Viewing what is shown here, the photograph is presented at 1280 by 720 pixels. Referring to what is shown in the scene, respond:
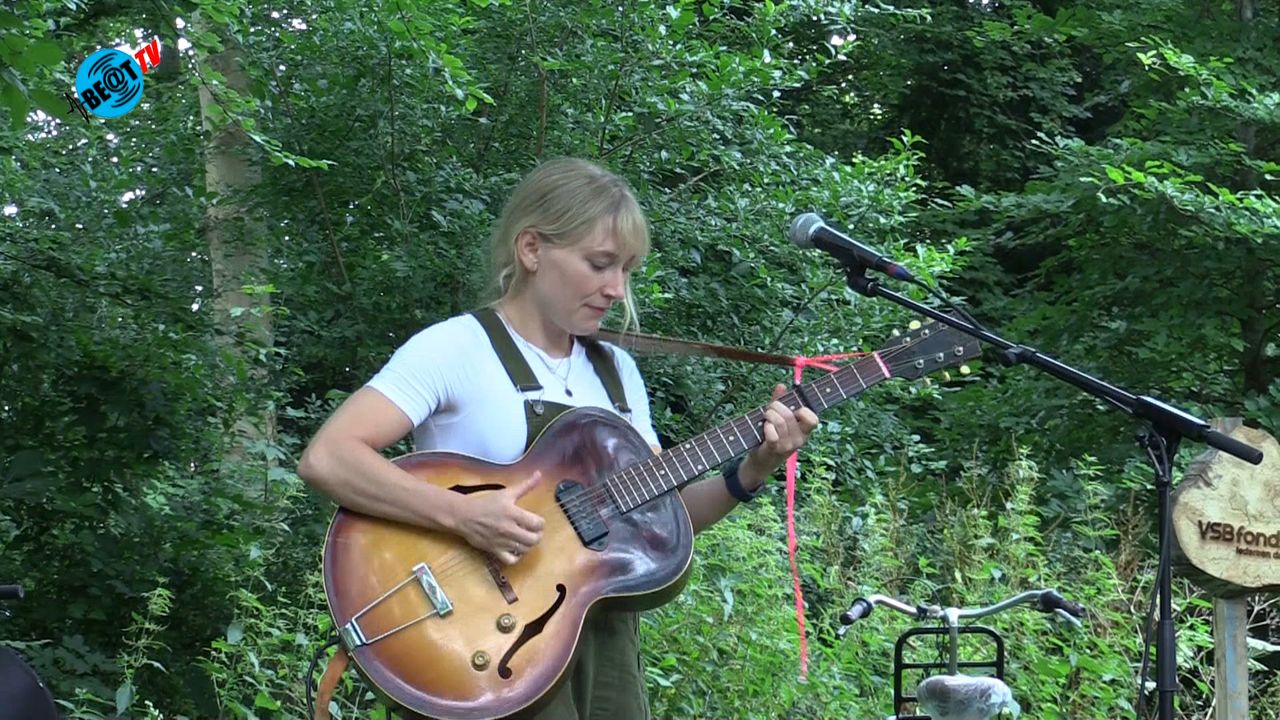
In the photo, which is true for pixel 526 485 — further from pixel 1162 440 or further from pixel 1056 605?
pixel 1056 605

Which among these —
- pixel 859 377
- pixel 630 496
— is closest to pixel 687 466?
pixel 630 496

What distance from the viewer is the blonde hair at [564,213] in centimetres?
279

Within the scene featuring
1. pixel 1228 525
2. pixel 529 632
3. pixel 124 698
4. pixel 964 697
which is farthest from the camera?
pixel 124 698

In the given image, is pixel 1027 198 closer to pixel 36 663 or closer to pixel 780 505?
pixel 780 505

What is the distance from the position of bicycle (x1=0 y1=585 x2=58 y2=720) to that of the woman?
93cm

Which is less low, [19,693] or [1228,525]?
[19,693]

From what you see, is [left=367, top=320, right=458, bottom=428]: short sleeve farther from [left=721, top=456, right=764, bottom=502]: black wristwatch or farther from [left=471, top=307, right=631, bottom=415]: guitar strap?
[left=721, top=456, right=764, bottom=502]: black wristwatch

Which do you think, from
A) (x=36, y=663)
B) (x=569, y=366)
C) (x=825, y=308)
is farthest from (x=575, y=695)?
(x=825, y=308)

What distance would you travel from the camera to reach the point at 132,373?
516 centimetres

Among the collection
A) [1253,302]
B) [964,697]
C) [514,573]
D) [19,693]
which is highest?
[514,573]

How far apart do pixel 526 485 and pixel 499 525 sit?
99 millimetres

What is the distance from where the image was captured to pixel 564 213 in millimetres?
2805

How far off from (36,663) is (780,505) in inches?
131

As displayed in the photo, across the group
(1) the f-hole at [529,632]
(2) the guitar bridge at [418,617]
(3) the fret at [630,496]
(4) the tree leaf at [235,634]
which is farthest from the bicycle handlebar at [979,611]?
(4) the tree leaf at [235,634]
